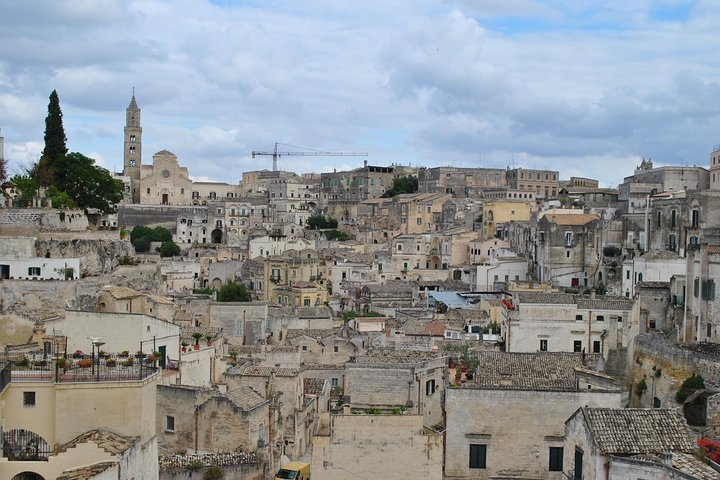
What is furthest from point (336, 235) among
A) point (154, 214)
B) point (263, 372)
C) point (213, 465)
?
point (213, 465)

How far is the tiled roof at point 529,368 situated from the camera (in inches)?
1030

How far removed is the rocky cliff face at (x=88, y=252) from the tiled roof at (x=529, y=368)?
21869mm

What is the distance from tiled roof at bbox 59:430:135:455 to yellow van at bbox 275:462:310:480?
24.2 ft

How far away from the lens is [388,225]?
314 feet

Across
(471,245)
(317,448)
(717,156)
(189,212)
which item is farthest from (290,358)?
(189,212)

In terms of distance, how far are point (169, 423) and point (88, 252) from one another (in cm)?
2275

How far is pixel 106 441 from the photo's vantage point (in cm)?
1717

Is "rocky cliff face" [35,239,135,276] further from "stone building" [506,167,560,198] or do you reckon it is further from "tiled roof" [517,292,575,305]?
"stone building" [506,167,560,198]

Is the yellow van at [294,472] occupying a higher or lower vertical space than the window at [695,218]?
lower

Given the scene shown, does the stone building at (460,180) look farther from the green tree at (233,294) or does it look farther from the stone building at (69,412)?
the stone building at (69,412)

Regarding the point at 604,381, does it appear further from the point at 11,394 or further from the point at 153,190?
the point at 153,190

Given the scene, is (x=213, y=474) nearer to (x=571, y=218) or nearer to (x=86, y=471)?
(x=86, y=471)

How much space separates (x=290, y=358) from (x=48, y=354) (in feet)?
42.8

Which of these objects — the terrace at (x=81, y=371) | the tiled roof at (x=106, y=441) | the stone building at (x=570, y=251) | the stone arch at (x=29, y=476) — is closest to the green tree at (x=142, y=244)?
the stone building at (x=570, y=251)
